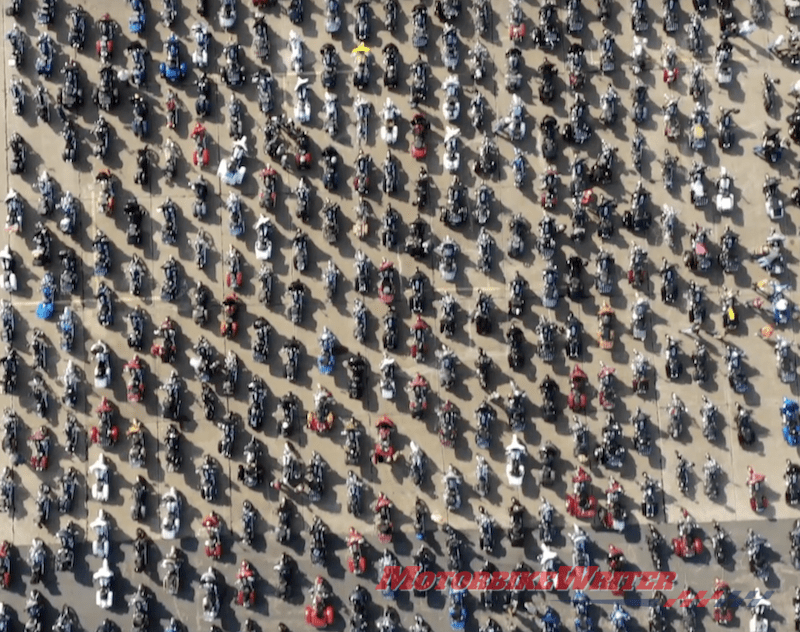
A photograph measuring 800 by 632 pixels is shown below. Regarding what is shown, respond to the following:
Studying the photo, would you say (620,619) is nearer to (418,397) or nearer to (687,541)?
(687,541)

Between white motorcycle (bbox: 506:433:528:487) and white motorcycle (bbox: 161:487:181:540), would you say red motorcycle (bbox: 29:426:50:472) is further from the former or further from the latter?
white motorcycle (bbox: 506:433:528:487)

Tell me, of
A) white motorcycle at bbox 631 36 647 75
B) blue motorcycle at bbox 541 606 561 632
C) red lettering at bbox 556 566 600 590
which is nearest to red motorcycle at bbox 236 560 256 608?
blue motorcycle at bbox 541 606 561 632

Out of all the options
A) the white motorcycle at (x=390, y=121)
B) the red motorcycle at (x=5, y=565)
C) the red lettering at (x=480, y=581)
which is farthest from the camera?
the white motorcycle at (x=390, y=121)

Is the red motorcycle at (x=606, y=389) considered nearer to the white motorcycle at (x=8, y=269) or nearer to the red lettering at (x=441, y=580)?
the red lettering at (x=441, y=580)

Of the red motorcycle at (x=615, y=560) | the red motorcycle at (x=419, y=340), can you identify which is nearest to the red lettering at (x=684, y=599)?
the red motorcycle at (x=615, y=560)

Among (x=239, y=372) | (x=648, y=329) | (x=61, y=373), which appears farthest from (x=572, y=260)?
(x=61, y=373)

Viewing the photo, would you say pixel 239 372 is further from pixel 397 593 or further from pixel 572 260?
pixel 572 260

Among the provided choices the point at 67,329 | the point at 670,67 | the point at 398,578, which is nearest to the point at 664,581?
the point at 398,578
